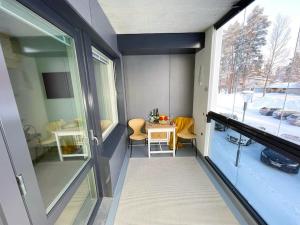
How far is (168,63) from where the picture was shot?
3.57m

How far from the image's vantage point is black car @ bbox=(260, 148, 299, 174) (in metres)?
1.49

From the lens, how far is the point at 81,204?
1653mm

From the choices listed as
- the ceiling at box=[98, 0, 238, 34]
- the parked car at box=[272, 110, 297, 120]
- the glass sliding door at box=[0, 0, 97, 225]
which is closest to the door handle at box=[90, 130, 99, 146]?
the glass sliding door at box=[0, 0, 97, 225]

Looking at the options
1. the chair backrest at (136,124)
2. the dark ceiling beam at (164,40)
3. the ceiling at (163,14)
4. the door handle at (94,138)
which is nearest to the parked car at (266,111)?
the ceiling at (163,14)

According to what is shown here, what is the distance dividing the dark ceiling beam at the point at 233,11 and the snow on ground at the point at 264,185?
1.82 m

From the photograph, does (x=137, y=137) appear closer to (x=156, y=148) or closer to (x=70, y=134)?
(x=156, y=148)

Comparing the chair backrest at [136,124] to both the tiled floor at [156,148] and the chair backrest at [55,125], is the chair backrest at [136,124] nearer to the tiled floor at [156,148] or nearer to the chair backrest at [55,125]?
the tiled floor at [156,148]

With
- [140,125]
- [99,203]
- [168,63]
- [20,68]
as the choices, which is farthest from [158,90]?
[20,68]

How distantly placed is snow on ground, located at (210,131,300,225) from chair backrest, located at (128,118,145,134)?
1.99 metres

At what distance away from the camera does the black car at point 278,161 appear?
1489 mm

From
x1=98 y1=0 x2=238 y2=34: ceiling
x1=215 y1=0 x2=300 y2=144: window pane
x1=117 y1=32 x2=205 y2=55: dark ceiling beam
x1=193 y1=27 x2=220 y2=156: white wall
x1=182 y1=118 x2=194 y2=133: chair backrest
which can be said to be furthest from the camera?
x1=182 y1=118 x2=194 y2=133: chair backrest

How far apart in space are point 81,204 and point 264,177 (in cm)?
241

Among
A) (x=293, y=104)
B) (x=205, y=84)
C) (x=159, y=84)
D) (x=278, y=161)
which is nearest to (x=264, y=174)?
(x=278, y=161)

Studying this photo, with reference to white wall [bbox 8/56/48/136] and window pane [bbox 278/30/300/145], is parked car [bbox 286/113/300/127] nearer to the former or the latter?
window pane [bbox 278/30/300/145]
